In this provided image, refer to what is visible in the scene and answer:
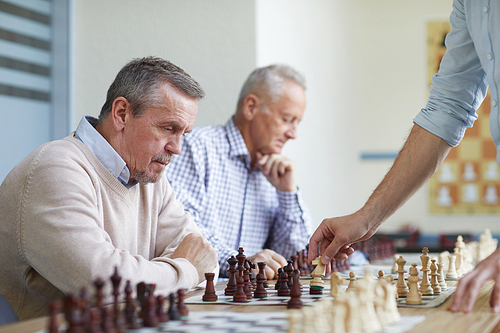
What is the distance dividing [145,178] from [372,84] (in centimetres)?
546

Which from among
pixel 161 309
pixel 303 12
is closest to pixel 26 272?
pixel 161 309

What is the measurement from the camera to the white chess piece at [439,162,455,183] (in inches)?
255

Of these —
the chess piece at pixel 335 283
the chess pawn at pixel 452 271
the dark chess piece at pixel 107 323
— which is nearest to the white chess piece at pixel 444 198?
the chess pawn at pixel 452 271

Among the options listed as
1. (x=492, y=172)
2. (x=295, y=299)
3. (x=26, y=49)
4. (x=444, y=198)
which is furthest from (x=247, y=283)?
(x=492, y=172)

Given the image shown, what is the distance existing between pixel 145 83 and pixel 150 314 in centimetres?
97

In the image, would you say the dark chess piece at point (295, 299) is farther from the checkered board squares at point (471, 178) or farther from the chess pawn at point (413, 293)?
the checkered board squares at point (471, 178)

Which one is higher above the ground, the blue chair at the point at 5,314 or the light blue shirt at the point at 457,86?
the light blue shirt at the point at 457,86

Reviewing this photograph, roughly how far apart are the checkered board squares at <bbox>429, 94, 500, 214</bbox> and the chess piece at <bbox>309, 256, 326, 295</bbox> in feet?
16.8

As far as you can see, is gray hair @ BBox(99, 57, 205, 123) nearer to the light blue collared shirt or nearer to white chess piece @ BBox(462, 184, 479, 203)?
the light blue collared shirt

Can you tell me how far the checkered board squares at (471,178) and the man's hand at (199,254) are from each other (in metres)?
5.27

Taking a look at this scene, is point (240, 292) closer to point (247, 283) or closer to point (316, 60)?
point (247, 283)

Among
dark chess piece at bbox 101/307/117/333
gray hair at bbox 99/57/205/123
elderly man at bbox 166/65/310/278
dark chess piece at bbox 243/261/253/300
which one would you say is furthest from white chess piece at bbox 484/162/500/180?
dark chess piece at bbox 101/307/117/333

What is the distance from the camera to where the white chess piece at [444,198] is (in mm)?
6465

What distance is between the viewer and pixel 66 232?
57.7 inches
